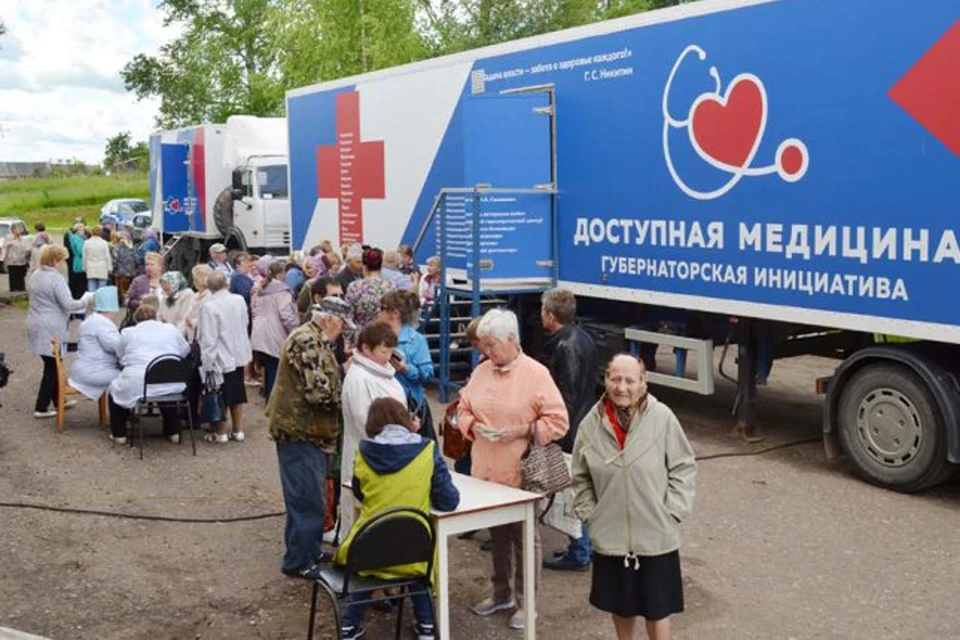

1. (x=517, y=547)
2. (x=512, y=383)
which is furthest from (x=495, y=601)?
(x=512, y=383)

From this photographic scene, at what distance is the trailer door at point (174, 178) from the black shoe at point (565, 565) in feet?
62.0

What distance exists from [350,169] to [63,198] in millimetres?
44182

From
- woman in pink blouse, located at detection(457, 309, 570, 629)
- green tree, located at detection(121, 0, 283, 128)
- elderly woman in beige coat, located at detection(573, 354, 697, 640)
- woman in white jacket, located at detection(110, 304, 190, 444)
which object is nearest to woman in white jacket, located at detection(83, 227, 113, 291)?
woman in white jacket, located at detection(110, 304, 190, 444)

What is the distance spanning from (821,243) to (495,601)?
4.04m

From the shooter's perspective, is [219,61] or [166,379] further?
[219,61]

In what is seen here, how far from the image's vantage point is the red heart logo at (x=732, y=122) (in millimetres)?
9164

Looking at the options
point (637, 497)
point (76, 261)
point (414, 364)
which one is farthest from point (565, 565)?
point (76, 261)

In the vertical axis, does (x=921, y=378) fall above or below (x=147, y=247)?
below

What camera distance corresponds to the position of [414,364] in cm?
679

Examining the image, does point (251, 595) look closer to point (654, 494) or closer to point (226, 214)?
point (654, 494)

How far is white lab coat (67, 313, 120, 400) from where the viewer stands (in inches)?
401

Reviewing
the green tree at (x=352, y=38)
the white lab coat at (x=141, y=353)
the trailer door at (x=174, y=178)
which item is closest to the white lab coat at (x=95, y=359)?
the white lab coat at (x=141, y=353)

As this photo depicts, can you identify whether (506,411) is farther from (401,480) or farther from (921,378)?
(921,378)

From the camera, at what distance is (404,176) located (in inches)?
537
